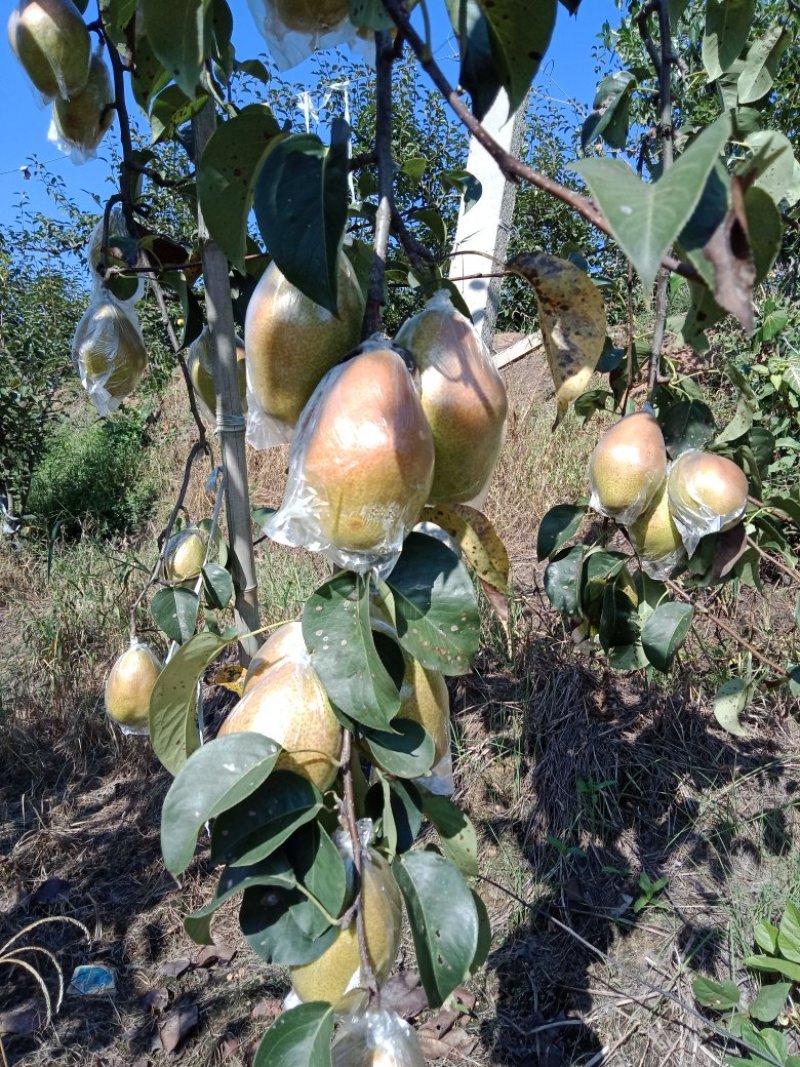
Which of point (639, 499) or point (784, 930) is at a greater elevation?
point (639, 499)

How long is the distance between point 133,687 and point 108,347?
54 cm

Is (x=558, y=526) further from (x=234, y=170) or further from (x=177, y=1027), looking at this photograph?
(x=177, y=1027)

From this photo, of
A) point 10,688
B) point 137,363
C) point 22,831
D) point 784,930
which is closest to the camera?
point 137,363

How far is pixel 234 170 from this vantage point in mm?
489

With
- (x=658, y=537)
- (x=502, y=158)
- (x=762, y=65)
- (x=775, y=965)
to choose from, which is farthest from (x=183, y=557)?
(x=775, y=965)

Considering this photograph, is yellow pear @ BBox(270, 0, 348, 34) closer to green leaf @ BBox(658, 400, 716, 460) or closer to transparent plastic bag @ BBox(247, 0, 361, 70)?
transparent plastic bag @ BBox(247, 0, 361, 70)

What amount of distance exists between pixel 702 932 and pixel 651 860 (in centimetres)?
21

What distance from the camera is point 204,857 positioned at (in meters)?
1.99

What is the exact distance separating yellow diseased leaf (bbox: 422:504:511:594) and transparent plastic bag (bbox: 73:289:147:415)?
70 cm

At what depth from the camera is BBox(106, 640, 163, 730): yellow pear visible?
1.23 metres

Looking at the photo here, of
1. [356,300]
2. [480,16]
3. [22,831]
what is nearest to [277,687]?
[356,300]

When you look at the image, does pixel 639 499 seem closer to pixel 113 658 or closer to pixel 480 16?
pixel 480 16

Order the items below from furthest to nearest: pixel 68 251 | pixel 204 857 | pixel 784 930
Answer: pixel 68 251 < pixel 204 857 < pixel 784 930

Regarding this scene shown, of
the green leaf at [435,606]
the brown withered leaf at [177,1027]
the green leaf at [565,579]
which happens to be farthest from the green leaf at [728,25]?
the brown withered leaf at [177,1027]
